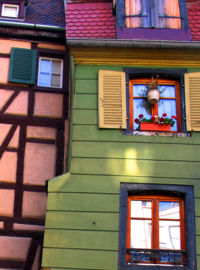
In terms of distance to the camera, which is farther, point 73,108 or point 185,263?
point 73,108

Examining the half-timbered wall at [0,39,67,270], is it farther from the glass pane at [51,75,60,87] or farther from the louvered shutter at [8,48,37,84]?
the glass pane at [51,75,60,87]

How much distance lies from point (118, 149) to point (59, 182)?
1207 mm

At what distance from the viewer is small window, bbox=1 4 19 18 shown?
411 inches

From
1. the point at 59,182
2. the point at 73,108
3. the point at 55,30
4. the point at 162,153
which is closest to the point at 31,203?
the point at 59,182

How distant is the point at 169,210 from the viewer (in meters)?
7.21

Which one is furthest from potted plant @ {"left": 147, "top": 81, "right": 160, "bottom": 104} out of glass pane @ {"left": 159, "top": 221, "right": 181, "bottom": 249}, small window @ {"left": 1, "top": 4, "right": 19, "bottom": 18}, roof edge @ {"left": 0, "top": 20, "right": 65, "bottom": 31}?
small window @ {"left": 1, "top": 4, "right": 19, "bottom": 18}

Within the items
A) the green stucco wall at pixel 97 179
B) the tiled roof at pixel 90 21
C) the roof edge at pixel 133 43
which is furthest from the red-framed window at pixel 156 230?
the tiled roof at pixel 90 21

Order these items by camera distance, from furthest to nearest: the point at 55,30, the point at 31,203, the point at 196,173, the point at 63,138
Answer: the point at 55,30
the point at 63,138
the point at 31,203
the point at 196,173

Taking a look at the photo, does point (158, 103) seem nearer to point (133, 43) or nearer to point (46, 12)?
point (133, 43)

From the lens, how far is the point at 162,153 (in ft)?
24.3

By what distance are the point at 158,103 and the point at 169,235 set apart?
2.52 meters

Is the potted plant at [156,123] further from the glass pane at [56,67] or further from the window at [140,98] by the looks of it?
the glass pane at [56,67]

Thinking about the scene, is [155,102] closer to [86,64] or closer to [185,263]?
[86,64]

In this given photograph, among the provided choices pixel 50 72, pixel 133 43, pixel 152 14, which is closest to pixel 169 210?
pixel 133 43
